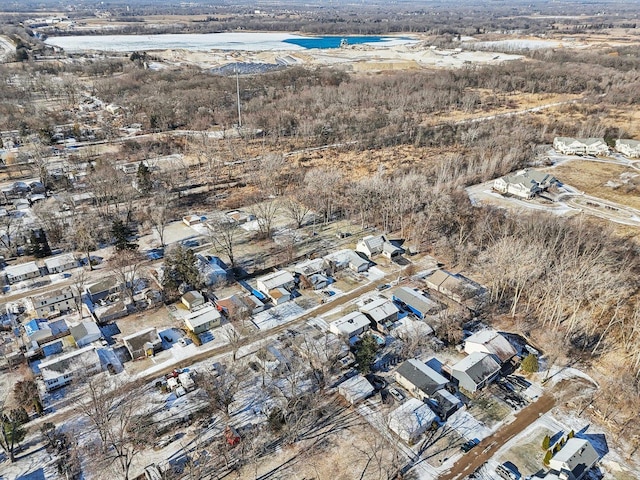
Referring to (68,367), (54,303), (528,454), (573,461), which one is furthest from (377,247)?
(54,303)

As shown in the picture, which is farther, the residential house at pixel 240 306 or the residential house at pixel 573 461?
the residential house at pixel 240 306

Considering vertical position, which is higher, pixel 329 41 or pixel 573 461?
pixel 329 41

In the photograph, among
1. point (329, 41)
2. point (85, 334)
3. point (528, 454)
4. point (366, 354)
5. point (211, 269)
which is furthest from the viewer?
point (329, 41)

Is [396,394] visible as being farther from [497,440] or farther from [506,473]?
[506,473]

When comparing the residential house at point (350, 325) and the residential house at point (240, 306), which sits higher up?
the residential house at point (350, 325)

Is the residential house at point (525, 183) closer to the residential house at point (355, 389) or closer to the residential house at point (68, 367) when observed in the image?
the residential house at point (355, 389)

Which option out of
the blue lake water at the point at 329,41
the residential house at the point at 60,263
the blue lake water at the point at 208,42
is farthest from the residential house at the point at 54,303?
the blue lake water at the point at 329,41
